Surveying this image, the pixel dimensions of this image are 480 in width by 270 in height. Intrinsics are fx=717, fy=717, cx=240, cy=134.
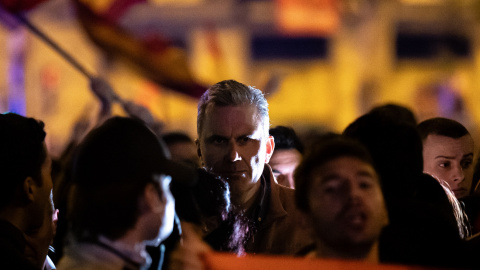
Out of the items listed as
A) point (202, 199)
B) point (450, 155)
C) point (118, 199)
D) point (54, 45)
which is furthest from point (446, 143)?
point (54, 45)

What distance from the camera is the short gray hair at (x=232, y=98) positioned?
322cm

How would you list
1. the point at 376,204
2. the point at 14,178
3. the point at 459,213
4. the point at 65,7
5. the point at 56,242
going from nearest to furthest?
the point at 376,204
the point at 14,178
the point at 459,213
the point at 56,242
the point at 65,7

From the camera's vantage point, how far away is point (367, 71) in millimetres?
16734

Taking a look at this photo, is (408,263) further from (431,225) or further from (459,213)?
(459,213)

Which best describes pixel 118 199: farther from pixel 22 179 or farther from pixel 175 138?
pixel 175 138

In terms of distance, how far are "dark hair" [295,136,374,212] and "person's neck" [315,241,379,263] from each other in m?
0.15

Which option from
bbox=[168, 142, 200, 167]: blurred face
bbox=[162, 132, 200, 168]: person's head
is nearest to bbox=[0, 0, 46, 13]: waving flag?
bbox=[162, 132, 200, 168]: person's head

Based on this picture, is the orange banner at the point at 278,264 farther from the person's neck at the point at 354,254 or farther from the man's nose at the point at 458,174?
the man's nose at the point at 458,174

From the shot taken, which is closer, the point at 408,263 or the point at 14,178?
the point at 408,263

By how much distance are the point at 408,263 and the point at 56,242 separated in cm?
208

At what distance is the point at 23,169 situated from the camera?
2660 mm

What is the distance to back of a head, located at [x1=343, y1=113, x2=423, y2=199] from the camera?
2648 mm

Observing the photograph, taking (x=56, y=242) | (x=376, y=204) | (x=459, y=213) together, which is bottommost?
(x=56, y=242)

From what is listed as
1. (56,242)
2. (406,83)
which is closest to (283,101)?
(406,83)
